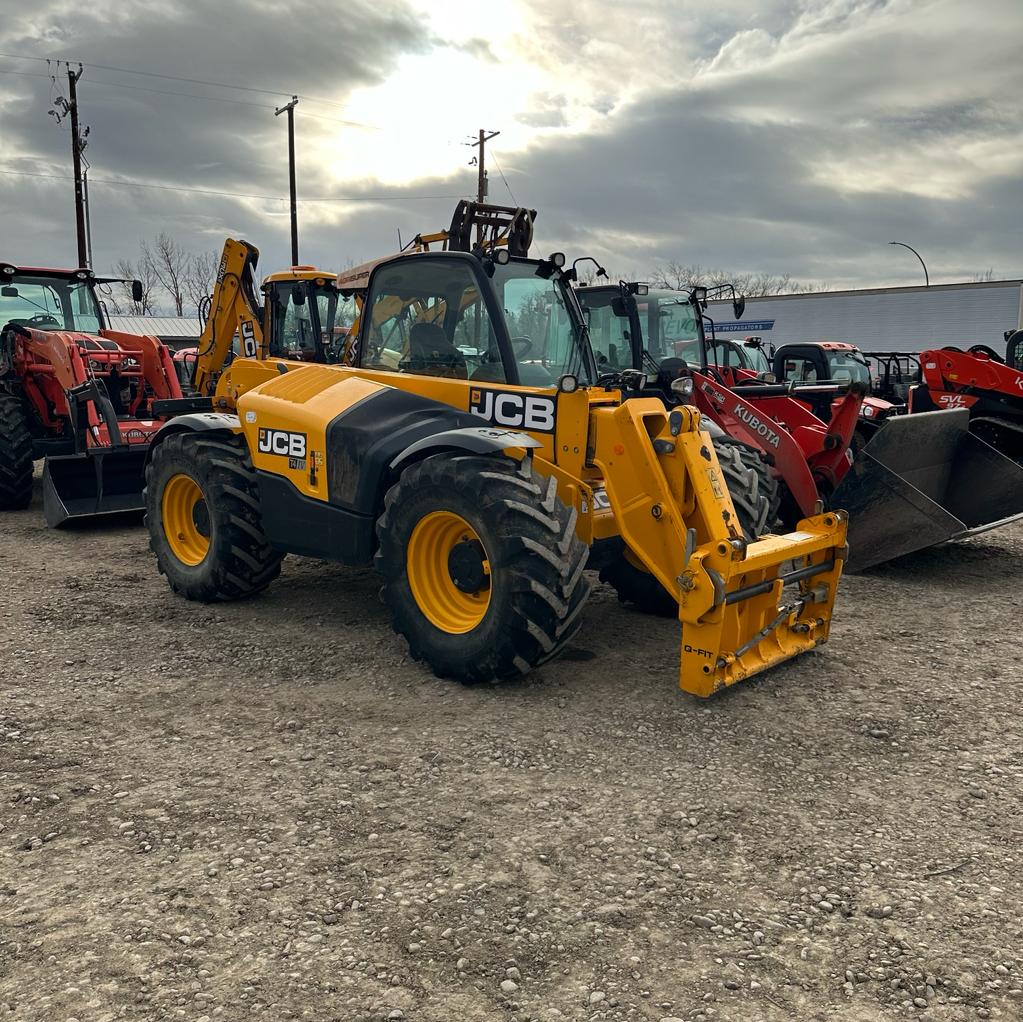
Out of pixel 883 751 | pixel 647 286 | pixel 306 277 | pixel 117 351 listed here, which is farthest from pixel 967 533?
pixel 117 351

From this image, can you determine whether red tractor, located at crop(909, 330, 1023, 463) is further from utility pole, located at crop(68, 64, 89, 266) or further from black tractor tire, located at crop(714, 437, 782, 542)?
utility pole, located at crop(68, 64, 89, 266)

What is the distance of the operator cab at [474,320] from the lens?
536 centimetres

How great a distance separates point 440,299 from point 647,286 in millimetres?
6119

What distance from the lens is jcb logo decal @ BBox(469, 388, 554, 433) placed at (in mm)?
5105

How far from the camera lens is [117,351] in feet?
34.9

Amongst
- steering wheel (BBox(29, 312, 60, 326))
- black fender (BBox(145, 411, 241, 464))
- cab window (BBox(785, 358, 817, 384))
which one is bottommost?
black fender (BBox(145, 411, 241, 464))

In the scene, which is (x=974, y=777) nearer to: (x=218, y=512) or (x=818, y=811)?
(x=818, y=811)

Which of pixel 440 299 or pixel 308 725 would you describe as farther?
pixel 440 299

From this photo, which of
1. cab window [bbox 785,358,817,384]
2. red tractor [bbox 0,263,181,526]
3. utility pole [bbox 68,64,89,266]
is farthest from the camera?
utility pole [bbox 68,64,89,266]

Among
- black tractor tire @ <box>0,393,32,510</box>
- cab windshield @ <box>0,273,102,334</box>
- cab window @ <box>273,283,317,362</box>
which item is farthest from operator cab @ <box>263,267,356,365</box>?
cab windshield @ <box>0,273,102,334</box>

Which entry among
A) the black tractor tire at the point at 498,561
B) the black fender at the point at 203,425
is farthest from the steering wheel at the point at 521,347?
the black fender at the point at 203,425

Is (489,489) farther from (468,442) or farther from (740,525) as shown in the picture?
(740,525)

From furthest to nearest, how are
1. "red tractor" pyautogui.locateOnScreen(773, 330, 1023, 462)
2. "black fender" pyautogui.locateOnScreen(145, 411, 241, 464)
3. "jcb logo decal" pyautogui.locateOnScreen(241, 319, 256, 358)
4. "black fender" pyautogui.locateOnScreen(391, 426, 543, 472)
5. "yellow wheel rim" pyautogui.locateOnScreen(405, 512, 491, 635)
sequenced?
"red tractor" pyautogui.locateOnScreen(773, 330, 1023, 462), "jcb logo decal" pyautogui.locateOnScreen(241, 319, 256, 358), "black fender" pyautogui.locateOnScreen(145, 411, 241, 464), "yellow wheel rim" pyautogui.locateOnScreen(405, 512, 491, 635), "black fender" pyautogui.locateOnScreen(391, 426, 543, 472)

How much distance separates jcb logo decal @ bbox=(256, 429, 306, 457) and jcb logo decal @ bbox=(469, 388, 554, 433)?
3.90ft
